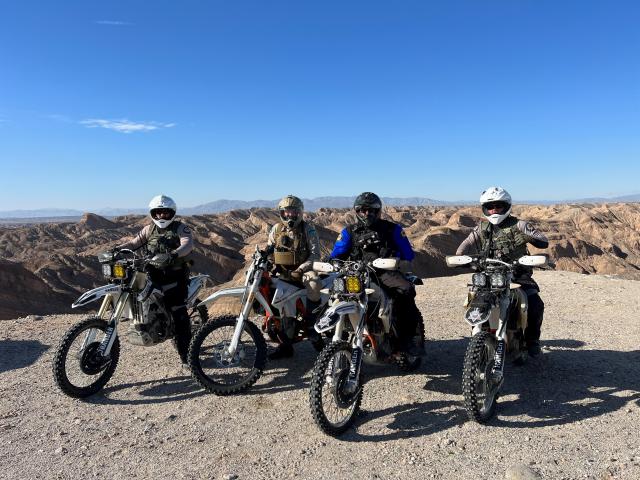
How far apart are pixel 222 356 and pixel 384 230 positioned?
7.25ft

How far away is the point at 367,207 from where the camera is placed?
520 cm

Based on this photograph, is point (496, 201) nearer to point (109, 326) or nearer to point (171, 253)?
point (171, 253)

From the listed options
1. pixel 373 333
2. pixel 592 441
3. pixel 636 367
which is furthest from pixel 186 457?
pixel 636 367

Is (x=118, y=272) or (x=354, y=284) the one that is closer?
(x=354, y=284)

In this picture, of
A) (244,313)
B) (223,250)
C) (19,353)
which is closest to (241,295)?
(244,313)

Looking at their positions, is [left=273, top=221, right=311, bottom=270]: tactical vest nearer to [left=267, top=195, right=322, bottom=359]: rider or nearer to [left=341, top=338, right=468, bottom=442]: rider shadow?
[left=267, top=195, right=322, bottom=359]: rider

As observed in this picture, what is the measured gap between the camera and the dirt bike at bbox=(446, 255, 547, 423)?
4277mm

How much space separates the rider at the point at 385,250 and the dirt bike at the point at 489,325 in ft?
1.90

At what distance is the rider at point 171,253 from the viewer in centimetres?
594

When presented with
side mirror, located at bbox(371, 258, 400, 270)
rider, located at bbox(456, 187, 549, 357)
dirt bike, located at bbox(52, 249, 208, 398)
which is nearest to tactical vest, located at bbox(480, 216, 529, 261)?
rider, located at bbox(456, 187, 549, 357)

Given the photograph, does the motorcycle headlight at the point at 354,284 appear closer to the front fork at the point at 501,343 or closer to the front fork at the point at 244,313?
the front fork at the point at 244,313

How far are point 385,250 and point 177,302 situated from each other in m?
2.73

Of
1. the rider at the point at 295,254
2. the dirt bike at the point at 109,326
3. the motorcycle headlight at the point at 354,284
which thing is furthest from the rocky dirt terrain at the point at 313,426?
the motorcycle headlight at the point at 354,284

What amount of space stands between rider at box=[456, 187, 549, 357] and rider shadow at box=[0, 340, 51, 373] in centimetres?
595
